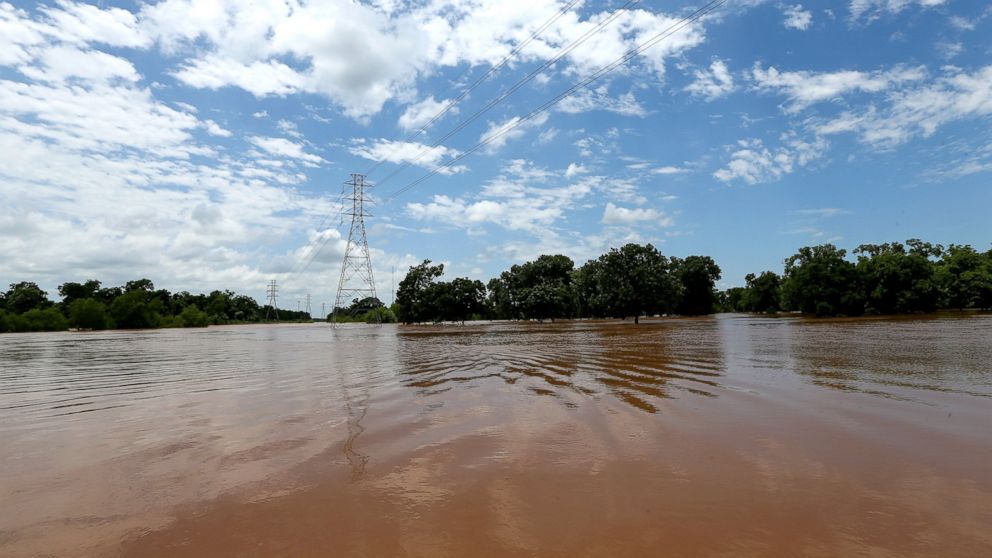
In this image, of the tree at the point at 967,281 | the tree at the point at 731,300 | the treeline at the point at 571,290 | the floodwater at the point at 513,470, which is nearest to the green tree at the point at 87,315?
the treeline at the point at 571,290

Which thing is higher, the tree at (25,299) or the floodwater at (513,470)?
the tree at (25,299)

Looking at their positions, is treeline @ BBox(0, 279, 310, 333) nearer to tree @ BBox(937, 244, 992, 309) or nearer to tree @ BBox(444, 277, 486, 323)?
tree @ BBox(444, 277, 486, 323)

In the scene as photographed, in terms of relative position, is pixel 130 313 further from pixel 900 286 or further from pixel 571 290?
pixel 900 286

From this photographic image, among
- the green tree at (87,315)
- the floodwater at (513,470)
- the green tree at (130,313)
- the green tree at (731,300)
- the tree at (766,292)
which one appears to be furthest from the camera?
the green tree at (731,300)

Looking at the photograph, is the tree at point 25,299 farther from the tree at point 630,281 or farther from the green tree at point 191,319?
the tree at point 630,281

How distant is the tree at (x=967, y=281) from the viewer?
62.5 m

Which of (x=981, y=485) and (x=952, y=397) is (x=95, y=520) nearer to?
(x=981, y=485)

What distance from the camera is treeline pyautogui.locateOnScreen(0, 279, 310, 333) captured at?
69812mm

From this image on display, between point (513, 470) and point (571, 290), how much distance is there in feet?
272

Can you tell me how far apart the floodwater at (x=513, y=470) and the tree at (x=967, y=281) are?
72.7m

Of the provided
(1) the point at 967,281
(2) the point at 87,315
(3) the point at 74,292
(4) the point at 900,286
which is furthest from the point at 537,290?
(3) the point at 74,292

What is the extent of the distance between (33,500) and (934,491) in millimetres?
7243

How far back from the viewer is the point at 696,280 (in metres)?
99.9

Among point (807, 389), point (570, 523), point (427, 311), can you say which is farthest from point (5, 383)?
point (427, 311)
